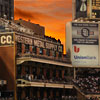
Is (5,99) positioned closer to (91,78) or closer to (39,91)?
(39,91)

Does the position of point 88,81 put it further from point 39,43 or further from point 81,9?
point 81,9

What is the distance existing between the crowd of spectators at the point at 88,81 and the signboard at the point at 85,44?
5.86 ft

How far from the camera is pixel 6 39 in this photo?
75.2 m

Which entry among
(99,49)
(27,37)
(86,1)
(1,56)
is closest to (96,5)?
(86,1)

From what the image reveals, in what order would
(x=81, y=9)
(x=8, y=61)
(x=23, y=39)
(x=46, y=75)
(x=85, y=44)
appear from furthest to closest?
(x=81, y=9) < (x=85, y=44) < (x=46, y=75) < (x=23, y=39) < (x=8, y=61)

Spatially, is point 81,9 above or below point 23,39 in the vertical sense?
above

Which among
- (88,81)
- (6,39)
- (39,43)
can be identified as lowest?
(88,81)

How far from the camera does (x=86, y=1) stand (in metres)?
104

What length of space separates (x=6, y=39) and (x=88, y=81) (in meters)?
21.4

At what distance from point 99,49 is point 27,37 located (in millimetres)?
22883

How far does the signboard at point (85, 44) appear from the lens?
97000 millimetres

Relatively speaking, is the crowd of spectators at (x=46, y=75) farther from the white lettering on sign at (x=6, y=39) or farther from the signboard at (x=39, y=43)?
the white lettering on sign at (x=6, y=39)

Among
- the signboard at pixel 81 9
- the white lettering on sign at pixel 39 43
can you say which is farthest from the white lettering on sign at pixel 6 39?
the signboard at pixel 81 9

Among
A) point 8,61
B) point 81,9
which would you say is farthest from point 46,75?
point 81,9
